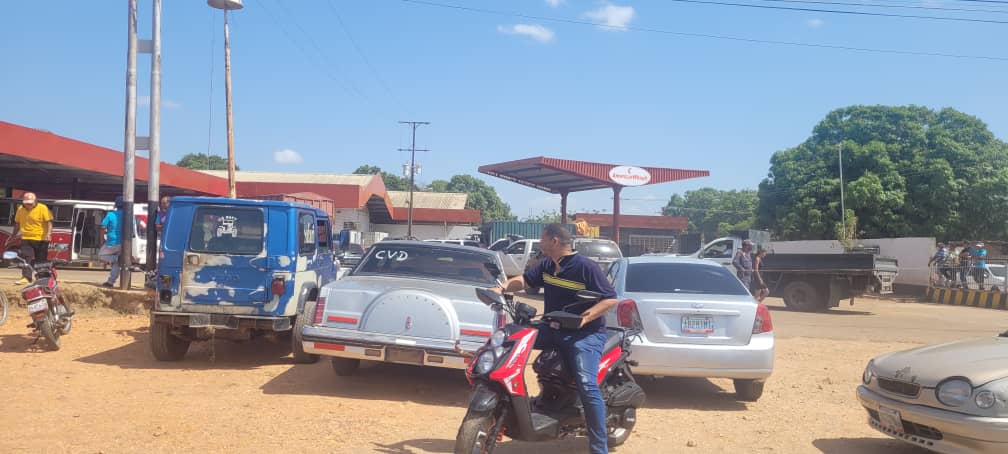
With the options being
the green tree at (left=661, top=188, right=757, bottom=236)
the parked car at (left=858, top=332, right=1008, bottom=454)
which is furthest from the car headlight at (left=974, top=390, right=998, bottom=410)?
the green tree at (left=661, top=188, right=757, bottom=236)

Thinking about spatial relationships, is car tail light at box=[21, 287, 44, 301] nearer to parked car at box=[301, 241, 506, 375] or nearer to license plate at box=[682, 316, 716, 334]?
parked car at box=[301, 241, 506, 375]

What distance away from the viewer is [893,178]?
3588cm

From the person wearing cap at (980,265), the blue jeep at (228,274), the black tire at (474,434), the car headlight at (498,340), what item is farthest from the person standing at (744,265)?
the black tire at (474,434)

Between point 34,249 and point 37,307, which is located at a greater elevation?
point 34,249

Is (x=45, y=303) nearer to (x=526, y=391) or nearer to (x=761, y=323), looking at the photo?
(x=526, y=391)

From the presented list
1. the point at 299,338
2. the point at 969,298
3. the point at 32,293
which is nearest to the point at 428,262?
the point at 299,338

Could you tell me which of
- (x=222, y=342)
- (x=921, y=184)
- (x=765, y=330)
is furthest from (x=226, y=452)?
(x=921, y=184)

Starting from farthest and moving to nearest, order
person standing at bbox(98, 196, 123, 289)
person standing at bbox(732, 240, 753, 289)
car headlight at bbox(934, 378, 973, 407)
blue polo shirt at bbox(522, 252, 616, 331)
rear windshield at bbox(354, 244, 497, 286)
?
person standing at bbox(732, 240, 753, 289)
person standing at bbox(98, 196, 123, 289)
rear windshield at bbox(354, 244, 497, 286)
blue polo shirt at bbox(522, 252, 616, 331)
car headlight at bbox(934, 378, 973, 407)

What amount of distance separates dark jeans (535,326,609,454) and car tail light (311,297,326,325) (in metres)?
2.87

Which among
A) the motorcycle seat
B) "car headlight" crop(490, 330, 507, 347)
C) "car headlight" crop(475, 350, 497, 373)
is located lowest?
"car headlight" crop(475, 350, 497, 373)

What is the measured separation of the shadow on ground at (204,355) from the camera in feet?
29.1

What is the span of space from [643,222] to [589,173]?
3184 cm

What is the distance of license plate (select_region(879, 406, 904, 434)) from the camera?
17.7 feet

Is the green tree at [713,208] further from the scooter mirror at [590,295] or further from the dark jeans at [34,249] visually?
the scooter mirror at [590,295]
